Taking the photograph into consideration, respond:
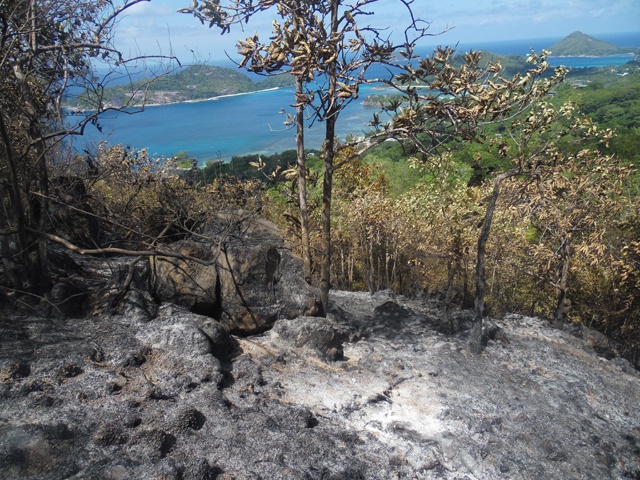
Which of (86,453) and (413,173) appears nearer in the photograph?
(86,453)

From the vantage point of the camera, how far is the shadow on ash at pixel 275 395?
12.4 ft

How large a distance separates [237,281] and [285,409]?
228 centimetres

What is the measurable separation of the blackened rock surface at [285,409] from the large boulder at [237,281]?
1.23 ft

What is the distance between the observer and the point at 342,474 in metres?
3.98

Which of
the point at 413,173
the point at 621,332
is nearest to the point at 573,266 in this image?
the point at 621,332

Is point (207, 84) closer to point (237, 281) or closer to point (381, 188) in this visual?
point (381, 188)

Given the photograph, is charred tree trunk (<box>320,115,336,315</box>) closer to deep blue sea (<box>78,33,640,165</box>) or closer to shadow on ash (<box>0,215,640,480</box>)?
shadow on ash (<box>0,215,640,480</box>)

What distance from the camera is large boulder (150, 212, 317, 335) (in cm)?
628

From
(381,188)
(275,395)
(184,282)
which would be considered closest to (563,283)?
(381,188)

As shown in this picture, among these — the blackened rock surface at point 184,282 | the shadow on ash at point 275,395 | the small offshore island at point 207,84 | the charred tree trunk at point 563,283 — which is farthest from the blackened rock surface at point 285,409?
the small offshore island at point 207,84

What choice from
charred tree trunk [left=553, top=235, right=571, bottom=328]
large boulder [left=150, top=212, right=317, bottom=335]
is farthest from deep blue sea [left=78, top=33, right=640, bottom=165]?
large boulder [left=150, top=212, right=317, bottom=335]

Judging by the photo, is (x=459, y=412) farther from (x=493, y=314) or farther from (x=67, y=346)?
(x=493, y=314)

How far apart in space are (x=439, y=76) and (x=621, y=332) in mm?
7702

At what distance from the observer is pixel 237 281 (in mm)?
6508
